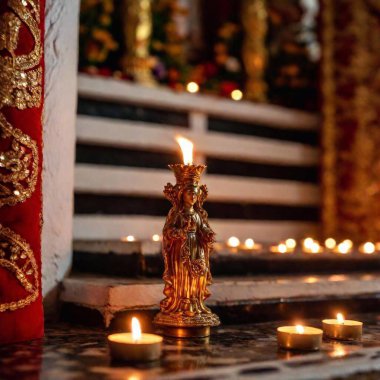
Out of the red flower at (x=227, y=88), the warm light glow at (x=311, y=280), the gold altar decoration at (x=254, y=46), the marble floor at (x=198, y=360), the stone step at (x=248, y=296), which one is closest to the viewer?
the marble floor at (x=198, y=360)

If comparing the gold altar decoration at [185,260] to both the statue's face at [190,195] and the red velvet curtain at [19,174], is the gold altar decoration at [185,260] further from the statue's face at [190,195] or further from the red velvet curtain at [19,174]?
the red velvet curtain at [19,174]

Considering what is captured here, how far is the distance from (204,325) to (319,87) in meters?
2.93

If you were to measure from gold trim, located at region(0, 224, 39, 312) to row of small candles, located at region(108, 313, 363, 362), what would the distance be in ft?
1.20

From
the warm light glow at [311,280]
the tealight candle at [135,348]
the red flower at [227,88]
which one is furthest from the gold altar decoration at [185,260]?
the red flower at [227,88]

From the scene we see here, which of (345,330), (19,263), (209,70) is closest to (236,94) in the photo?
(209,70)

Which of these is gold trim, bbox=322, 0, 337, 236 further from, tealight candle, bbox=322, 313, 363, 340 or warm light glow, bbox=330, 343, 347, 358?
warm light glow, bbox=330, 343, 347, 358

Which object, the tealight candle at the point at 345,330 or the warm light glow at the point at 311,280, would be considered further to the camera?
the warm light glow at the point at 311,280

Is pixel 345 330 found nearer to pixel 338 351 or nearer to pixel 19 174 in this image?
pixel 338 351

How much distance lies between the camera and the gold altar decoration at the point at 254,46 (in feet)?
15.4

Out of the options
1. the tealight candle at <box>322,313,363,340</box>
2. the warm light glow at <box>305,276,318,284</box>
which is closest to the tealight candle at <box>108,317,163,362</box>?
the tealight candle at <box>322,313,363,340</box>

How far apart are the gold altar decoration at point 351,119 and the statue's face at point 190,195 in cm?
256

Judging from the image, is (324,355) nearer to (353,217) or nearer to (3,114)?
(3,114)

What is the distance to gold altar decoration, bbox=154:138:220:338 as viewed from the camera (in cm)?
219

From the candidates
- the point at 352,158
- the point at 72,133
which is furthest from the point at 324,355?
the point at 352,158
